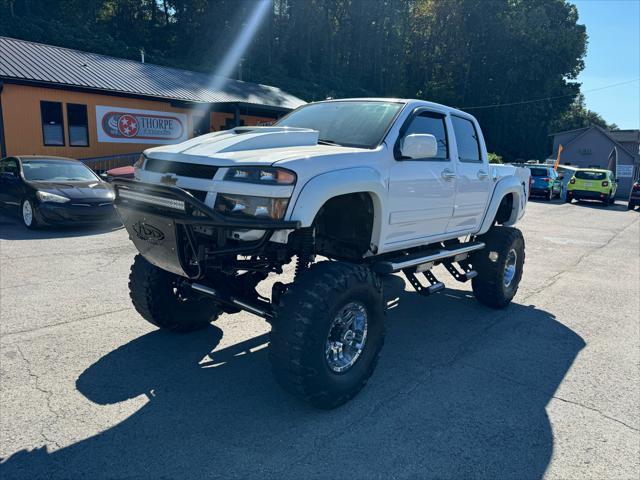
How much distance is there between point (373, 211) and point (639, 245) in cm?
1105

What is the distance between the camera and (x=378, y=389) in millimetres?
3836

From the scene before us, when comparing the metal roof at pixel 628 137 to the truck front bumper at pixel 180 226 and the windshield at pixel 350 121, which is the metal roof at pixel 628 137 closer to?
the windshield at pixel 350 121

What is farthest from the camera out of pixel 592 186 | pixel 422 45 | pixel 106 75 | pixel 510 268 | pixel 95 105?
pixel 422 45

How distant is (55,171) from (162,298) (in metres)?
8.04

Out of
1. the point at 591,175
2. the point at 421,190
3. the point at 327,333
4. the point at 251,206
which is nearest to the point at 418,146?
the point at 421,190

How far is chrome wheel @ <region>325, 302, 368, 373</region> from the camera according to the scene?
3.55 meters

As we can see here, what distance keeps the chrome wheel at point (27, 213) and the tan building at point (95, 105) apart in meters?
7.69

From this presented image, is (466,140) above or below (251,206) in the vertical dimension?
above

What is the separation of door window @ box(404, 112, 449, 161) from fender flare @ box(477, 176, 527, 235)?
1.27m

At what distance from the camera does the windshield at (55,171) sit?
1050cm

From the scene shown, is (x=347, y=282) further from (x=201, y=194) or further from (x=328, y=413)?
(x=201, y=194)

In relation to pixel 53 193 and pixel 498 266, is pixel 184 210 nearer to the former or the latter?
pixel 498 266

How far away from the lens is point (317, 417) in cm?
339

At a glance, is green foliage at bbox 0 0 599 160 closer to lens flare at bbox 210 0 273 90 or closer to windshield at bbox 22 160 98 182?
lens flare at bbox 210 0 273 90
